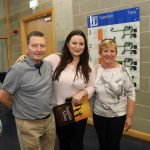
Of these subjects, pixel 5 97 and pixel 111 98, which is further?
pixel 111 98

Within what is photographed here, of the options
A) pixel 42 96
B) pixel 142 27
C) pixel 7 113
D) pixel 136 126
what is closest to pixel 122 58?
pixel 142 27

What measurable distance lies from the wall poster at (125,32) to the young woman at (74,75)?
131 centimetres

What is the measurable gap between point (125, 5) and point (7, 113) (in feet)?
9.55

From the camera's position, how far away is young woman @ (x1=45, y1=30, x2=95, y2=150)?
212 centimetres

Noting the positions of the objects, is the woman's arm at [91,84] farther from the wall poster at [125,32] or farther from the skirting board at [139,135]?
the skirting board at [139,135]

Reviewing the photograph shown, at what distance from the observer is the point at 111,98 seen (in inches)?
Answer: 84.4

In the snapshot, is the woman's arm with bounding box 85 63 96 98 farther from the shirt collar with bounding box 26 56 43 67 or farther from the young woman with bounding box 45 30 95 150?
the shirt collar with bounding box 26 56 43 67

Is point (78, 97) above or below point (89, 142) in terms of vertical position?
above

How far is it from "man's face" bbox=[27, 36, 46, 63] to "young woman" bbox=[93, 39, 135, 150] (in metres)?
0.54

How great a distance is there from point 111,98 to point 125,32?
1517 mm

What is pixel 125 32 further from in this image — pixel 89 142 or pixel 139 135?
pixel 89 142


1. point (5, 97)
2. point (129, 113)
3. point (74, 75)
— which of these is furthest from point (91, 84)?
point (5, 97)

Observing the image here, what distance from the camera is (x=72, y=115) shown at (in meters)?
2.15

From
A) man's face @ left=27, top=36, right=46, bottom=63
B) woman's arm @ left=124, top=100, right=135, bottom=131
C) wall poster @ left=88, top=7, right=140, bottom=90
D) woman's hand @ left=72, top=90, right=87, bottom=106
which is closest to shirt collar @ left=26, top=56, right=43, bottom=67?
man's face @ left=27, top=36, right=46, bottom=63
